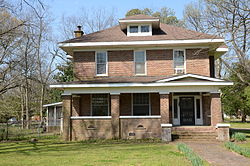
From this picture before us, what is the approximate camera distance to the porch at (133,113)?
55.0 feet

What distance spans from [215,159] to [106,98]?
391 inches

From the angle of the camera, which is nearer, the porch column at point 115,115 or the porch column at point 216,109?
the porch column at point 216,109

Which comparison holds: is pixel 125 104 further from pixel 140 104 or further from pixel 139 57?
pixel 139 57

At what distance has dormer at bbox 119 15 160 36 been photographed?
19625 mm

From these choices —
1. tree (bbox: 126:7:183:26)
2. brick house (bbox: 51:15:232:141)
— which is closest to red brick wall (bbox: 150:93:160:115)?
brick house (bbox: 51:15:232:141)

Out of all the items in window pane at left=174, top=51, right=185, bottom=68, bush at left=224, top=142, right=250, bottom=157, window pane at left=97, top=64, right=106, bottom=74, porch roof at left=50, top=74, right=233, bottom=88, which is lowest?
bush at left=224, top=142, right=250, bottom=157

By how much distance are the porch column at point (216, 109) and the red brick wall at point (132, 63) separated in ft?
8.19

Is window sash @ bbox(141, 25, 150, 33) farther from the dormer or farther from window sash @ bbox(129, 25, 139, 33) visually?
window sash @ bbox(129, 25, 139, 33)

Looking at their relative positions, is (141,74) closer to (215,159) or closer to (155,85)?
(155,85)

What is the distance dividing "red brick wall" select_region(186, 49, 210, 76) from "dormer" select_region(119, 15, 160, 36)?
11.2 ft

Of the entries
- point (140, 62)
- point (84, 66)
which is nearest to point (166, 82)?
point (140, 62)

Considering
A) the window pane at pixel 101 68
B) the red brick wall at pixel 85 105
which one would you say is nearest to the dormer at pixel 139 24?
the window pane at pixel 101 68

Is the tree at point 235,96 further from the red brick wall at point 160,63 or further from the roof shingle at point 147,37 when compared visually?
the red brick wall at point 160,63

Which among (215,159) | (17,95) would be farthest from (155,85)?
(17,95)
